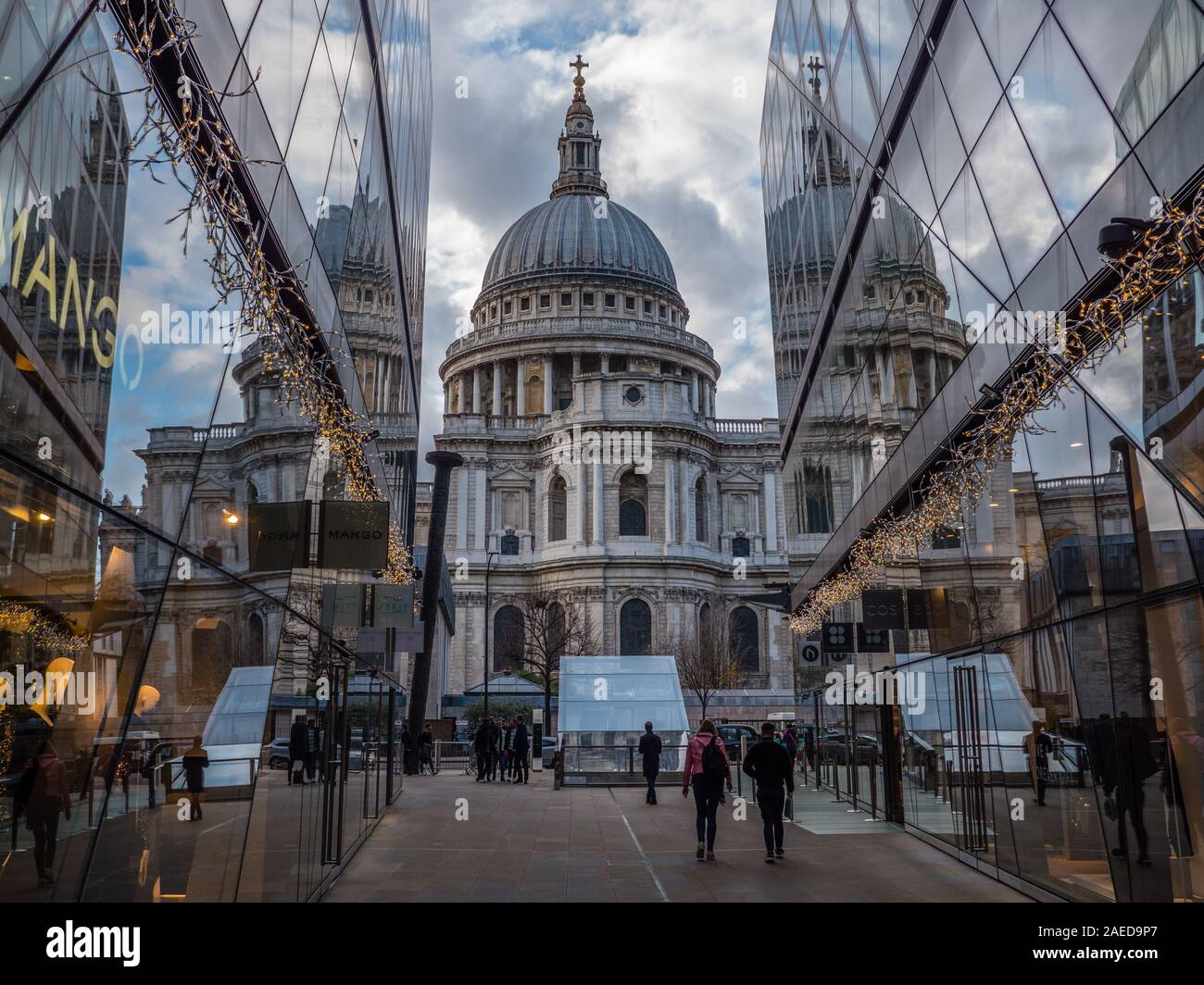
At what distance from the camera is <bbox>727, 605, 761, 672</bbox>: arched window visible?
256 ft

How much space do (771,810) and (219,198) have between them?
9.41 m

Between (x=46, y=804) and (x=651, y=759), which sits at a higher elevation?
(x=46, y=804)

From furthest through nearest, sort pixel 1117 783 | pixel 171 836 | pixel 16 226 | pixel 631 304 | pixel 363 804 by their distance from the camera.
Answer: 1. pixel 631 304
2. pixel 363 804
3. pixel 1117 783
4. pixel 171 836
5. pixel 16 226

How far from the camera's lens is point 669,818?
67.3 feet

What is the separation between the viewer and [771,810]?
1365 cm

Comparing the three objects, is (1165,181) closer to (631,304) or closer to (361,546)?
(361,546)

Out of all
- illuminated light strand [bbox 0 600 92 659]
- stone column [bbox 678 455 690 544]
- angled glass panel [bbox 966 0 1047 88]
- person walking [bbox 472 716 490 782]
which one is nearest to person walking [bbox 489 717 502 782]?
person walking [bbox 472 716 490 782]

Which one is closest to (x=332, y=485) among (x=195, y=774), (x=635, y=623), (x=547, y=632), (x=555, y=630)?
(x=195, y=774)

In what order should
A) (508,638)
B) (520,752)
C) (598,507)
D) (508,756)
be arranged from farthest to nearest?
1. (598,507)
2. (508,638)
3. (508,756)
4. (520,752)

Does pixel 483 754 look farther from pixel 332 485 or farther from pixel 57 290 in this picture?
pixel 57 290

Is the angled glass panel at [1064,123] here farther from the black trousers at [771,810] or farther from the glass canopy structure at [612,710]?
the glass canopy structure at [612,710]

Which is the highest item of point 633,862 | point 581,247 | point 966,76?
point 581,247
